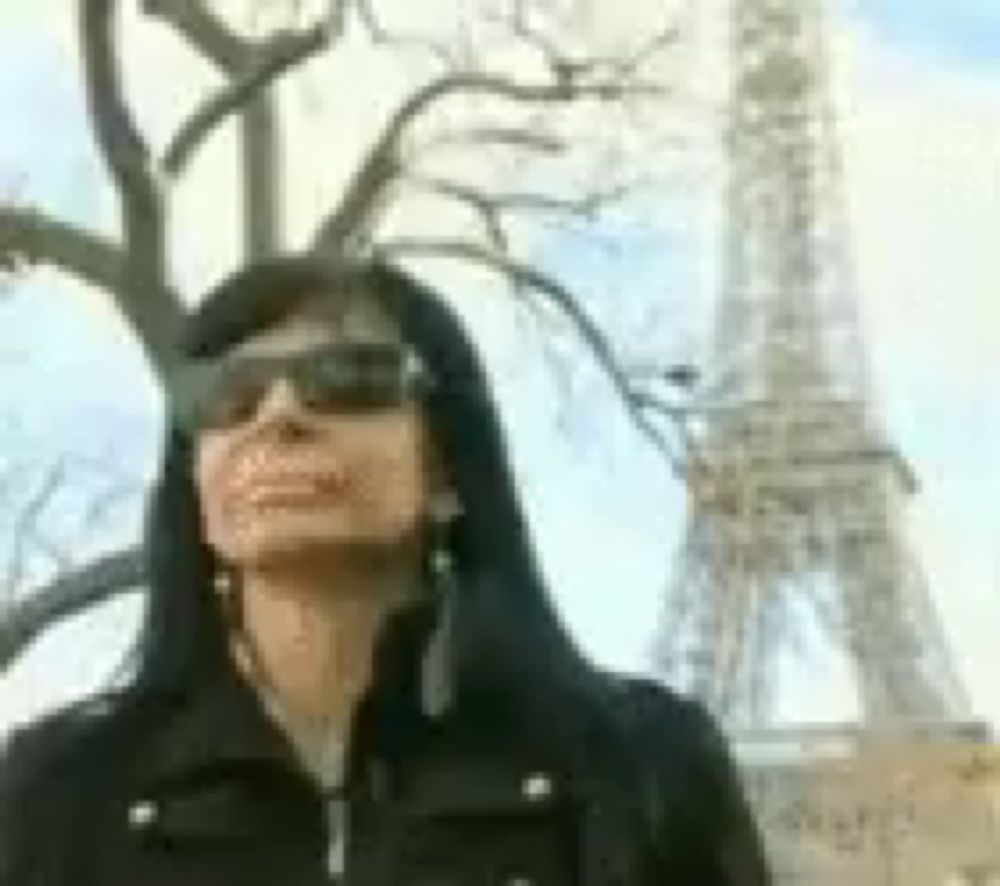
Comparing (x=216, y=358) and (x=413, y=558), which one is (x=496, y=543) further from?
(x=216, y=358)

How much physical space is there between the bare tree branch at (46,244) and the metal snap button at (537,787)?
33.8ft

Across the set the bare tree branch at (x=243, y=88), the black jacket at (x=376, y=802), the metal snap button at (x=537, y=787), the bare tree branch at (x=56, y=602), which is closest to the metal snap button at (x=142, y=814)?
the black jacket at (x=376, y=802)

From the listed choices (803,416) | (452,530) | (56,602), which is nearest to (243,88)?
(56,602)

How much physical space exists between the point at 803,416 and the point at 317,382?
2873cm

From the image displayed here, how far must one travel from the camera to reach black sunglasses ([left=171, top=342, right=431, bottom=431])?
199 cm

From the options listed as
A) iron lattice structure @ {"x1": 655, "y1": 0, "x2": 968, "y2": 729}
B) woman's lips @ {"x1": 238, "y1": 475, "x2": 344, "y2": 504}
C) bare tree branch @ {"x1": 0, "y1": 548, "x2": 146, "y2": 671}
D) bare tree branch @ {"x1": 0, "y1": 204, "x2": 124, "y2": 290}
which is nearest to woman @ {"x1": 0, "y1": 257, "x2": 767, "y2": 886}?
Answer: woman's lips @ {"x1": 238, "y1": 475, "x2": 344, "y2": 504}

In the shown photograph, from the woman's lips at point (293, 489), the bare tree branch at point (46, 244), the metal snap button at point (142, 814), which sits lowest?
the metal snap button at point (142, 814)

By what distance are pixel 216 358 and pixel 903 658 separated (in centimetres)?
2938

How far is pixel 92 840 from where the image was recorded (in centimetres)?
200

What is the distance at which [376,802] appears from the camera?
6.52ft

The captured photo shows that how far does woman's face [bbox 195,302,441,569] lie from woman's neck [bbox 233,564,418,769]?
0.02 metres

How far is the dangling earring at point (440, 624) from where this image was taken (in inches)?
78.5

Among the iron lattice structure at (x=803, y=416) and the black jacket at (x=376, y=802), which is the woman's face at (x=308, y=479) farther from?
the iron lattice structure at (x=803, y=416)

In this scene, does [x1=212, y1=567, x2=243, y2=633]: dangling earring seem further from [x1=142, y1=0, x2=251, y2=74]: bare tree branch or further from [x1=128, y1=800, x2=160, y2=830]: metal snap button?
[x1=142, y1=0, x2=251, y2=74]: bare tree branch
